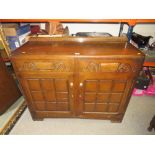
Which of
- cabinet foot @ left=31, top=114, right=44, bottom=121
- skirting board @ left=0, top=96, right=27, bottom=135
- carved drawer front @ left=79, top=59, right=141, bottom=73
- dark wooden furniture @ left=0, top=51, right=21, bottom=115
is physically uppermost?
carved drawer front @ left=79, top=59, right=141, bottom=73

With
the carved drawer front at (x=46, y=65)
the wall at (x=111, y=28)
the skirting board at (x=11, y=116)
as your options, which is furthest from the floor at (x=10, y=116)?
the wall at (x=111, y=28)

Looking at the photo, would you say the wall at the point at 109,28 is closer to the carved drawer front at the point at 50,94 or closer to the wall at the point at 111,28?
the wall at the point at 111,28

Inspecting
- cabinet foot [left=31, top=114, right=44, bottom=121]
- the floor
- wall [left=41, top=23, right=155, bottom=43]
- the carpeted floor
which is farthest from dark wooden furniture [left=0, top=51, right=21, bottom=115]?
wall [left=41, top=23, right=155, bottom=43]

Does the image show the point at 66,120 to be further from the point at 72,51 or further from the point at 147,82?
the point at 147,82

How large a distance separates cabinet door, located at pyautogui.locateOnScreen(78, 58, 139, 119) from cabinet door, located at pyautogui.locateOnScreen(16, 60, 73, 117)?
0.39 feet

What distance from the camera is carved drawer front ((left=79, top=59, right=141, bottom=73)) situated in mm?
1038

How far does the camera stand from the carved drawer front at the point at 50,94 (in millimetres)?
1193

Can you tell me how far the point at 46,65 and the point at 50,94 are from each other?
0.33 m

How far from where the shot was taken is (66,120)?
1570 mm

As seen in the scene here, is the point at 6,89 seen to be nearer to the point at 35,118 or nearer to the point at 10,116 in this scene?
the point at 10,116

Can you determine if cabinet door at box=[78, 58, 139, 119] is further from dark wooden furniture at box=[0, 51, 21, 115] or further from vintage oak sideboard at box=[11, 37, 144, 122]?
dark wooden furniture at box=[0, 51, 21, 115]
